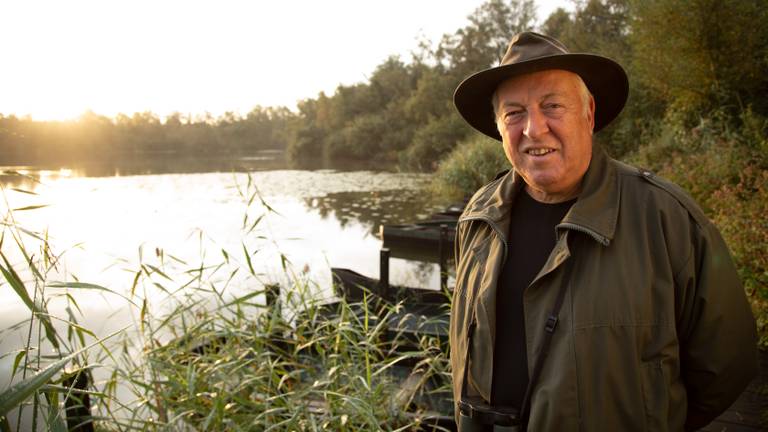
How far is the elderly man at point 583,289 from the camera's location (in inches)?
42.9

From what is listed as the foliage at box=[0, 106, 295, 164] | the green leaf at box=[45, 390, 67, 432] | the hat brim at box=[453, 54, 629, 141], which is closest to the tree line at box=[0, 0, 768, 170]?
the foliage at box=[0, 106, 295, 164]

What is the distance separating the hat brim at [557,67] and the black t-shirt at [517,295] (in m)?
0.37

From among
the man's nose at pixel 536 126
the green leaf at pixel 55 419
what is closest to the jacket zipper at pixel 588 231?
the man's nose at pixel 536 126

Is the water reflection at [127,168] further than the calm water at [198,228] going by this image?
No

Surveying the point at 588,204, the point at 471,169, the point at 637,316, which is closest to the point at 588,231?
the point at 588,204

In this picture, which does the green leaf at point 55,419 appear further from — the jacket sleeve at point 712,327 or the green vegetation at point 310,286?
the jacket sleeve at point 712,327

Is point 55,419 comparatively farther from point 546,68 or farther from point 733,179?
point 733,179

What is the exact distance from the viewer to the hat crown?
1294 mm

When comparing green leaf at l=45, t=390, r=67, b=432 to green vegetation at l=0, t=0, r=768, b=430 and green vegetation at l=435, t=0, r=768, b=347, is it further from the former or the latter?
green vegetation at l=435, t=0, r=768, b=347

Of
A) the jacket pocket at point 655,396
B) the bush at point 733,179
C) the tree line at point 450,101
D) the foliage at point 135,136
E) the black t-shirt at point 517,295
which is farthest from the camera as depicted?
the tree line at point 450,101

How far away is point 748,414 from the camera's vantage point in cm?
231

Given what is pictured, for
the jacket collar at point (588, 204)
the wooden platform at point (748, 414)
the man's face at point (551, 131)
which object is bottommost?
the wooden platform at point (748, 414)

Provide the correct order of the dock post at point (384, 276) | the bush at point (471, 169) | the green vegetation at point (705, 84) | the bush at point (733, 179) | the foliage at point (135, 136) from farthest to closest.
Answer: the bush at point (471, 169)
the green vegetation at point (705, 84)
the dock post at point (384, 276)
the bush at point (733, 179)
the foliage at point (135, 136)

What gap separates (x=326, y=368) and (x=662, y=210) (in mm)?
1817
